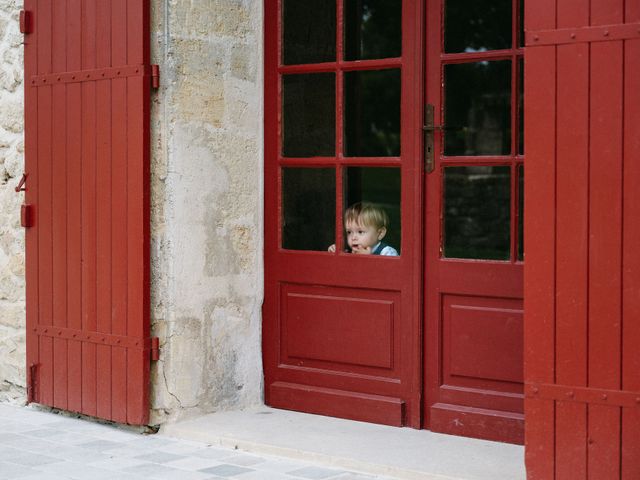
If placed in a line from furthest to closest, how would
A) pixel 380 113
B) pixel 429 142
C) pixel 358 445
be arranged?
pixel 380 113 → pixel 429 142 → pixel 358 445

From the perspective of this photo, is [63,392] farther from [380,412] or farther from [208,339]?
[380,412]

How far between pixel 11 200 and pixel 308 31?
1.83 metres

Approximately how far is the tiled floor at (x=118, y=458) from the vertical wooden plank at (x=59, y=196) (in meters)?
0.35

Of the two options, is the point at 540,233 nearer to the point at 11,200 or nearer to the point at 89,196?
the point at 89,196

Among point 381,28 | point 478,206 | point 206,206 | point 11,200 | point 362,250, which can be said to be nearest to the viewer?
point 362,250

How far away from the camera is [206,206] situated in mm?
5379

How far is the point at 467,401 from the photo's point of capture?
4902 mm

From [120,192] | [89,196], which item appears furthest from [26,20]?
[120,192]

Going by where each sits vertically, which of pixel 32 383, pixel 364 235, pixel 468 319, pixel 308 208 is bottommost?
pixel 32 383

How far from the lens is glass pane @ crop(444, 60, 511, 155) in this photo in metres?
13.6

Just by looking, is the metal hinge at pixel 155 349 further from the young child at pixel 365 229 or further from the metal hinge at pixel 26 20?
the metal hinge at pixel 26 20

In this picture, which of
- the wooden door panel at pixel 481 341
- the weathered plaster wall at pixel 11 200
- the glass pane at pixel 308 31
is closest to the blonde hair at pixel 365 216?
the wooden door panel at pixel 481 341

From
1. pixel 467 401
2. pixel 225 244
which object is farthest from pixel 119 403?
pixel 467 401

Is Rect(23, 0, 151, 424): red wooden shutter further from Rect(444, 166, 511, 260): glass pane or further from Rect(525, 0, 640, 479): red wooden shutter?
Rect(444, 166, 511, 260): glass pane
